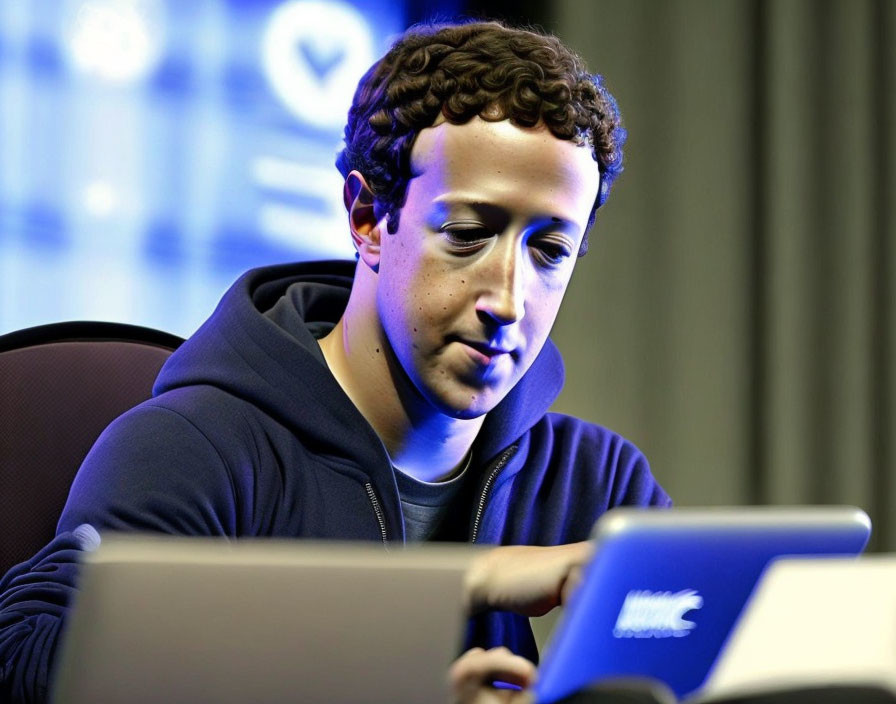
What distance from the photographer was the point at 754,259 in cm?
314

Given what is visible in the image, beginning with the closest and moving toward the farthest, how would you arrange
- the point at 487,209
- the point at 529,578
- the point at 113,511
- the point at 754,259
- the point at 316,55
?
the point at 529,578 < the point at 113,511 < the point at 487,209 < the point at 316,55 < the point at 754,259

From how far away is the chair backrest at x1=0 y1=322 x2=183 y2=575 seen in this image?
141 cm

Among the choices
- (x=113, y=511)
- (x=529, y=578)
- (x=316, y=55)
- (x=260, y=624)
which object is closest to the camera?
(x=260, y=624)

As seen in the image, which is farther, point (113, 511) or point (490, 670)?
point (113, 511)

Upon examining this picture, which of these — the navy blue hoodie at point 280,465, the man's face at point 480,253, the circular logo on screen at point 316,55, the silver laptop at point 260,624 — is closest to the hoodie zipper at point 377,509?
the navy blue hoodie at point 280,465

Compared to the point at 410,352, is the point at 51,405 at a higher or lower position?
lower

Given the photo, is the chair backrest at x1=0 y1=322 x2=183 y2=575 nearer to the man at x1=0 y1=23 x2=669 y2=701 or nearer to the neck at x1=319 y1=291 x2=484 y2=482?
the man at x1=0 y1=23 x2=669 y2=701

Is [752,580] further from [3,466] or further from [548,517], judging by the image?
[3,466]

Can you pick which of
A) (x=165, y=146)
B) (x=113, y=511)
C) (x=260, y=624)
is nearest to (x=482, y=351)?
(x=113, y=511)

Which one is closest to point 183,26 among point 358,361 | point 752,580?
point 358,361

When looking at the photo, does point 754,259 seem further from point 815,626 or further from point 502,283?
point 815,626

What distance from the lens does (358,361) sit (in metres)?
1.46

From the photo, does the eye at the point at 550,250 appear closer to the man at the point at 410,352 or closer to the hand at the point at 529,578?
the man at the point at 410,352

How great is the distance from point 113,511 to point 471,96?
609 millimetres
